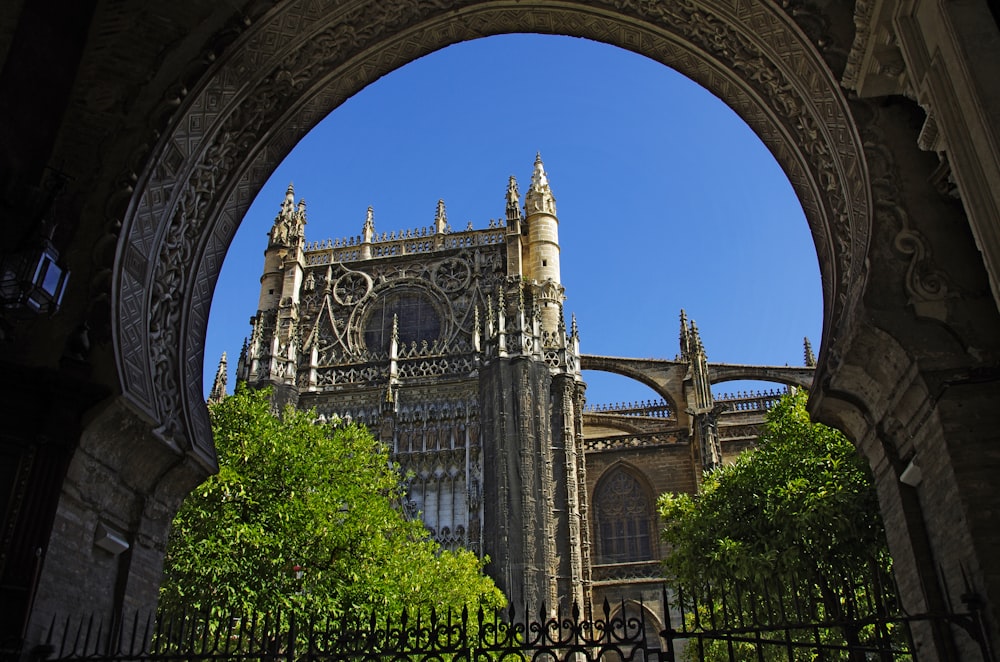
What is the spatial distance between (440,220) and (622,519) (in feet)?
48.8

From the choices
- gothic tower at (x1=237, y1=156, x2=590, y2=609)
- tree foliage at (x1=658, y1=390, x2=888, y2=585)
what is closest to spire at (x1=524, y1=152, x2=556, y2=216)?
gothic tower at (x1=237, y1=156, x2=590, y2=609)

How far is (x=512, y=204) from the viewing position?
36.5 metres

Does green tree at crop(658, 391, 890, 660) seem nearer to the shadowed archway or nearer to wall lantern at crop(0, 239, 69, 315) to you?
the shadowed archway

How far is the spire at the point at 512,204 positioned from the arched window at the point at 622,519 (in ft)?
36.7

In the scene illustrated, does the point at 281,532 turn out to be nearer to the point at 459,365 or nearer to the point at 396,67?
the point at 396,67

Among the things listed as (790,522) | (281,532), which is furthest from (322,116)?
(790,522)

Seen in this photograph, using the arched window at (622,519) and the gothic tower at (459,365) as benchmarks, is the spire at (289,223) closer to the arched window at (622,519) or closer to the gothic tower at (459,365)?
the gothic tower at (459,365)

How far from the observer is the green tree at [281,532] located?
1398 centimetres

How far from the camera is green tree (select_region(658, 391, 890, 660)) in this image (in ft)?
44.6

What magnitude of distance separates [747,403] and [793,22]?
34.1 meters

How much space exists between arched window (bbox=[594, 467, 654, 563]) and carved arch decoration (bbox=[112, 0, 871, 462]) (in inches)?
1136

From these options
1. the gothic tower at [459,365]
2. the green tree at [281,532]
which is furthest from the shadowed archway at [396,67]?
the gothic tower at [459,365]

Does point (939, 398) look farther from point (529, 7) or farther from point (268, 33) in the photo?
point (268, 33)

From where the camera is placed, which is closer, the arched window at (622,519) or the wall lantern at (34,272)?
the wall lantern at (34,272)
